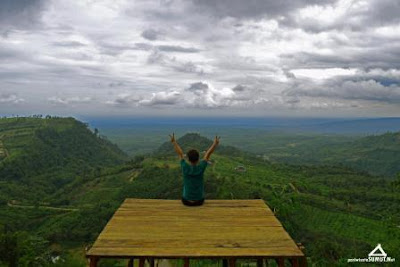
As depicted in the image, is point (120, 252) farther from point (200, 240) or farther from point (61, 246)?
point (61, 246)

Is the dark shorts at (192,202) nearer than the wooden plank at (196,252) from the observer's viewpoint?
No

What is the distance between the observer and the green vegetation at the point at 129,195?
159 ft

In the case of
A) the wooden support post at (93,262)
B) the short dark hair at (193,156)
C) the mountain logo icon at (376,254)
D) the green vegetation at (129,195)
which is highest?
the short dark hair at (193,156)

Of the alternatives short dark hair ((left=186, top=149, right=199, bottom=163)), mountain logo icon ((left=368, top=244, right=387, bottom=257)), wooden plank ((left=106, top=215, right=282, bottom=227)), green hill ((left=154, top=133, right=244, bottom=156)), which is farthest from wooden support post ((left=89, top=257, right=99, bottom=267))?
green hill ((left=154, top=133, right=244, bottom=156))

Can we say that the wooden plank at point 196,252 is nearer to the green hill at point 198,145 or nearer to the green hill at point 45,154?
the green hill at point 45,154

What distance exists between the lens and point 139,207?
23.2ft

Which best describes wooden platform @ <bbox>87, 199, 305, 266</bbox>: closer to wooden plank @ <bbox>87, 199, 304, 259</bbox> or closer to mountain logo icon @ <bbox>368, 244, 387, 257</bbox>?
wooden plank @ <bbox>87, 199, 304, 259</bbox>

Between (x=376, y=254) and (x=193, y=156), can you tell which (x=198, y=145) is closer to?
(x=376, y=254)

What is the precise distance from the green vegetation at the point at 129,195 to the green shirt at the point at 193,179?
13.6 meters

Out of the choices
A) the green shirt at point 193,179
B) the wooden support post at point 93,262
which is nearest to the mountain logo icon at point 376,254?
the green shirt at point 193,179

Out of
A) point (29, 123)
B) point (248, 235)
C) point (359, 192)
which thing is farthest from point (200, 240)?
point (29, 123)

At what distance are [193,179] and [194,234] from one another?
2.32 metres

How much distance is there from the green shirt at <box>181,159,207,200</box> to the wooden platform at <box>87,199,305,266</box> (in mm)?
333

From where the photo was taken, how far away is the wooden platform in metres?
4.77
